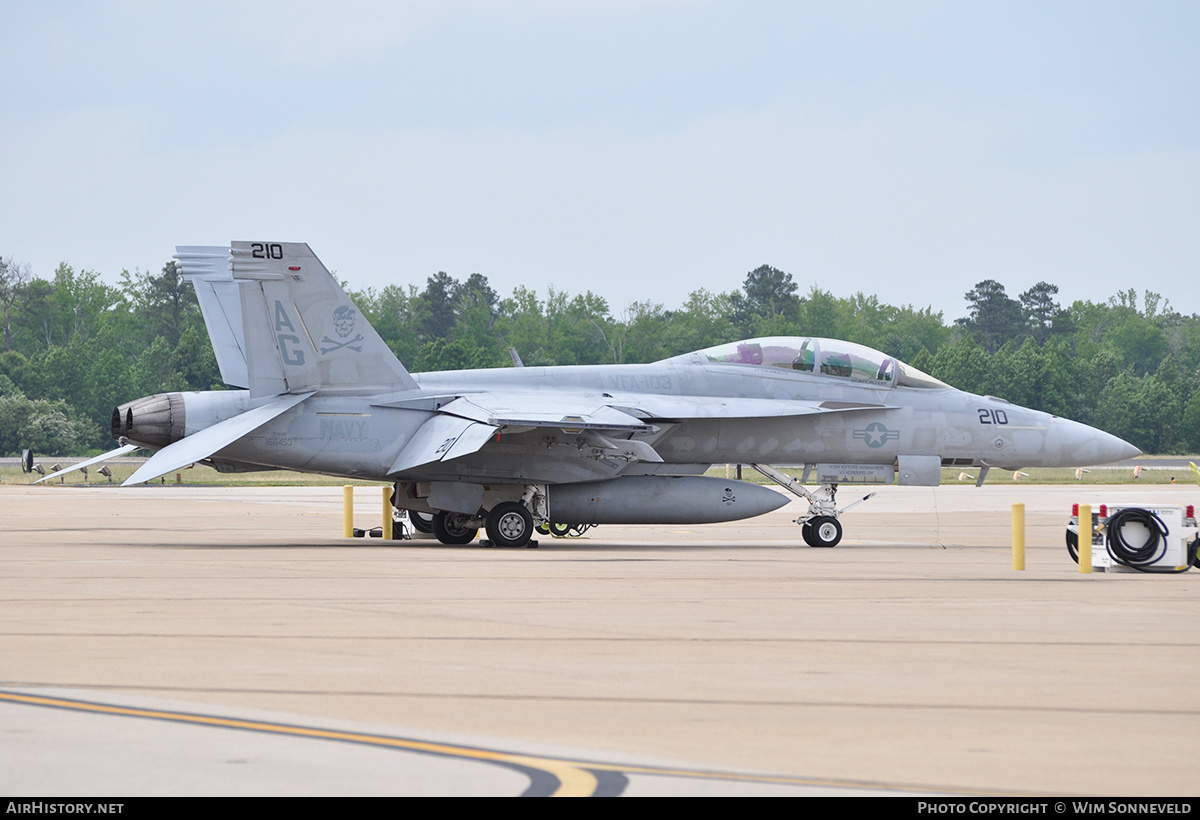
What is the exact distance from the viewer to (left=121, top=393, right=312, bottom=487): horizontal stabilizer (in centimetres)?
1773

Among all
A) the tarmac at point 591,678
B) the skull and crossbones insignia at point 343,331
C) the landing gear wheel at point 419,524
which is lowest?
the landing gear wheel at point 419,524

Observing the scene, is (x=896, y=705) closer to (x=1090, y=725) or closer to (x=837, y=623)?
(x=1090, y=725)

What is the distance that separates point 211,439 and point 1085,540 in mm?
11262

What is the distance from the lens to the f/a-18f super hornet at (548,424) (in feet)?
62.7

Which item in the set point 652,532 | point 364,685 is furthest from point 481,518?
point 364,685

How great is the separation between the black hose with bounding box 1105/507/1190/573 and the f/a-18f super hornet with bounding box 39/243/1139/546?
5.30 meters

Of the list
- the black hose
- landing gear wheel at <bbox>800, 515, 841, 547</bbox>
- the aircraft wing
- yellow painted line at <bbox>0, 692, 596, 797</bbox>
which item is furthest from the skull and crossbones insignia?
yellow painted line at <bbox>0, 692, 596, 797</bbox>

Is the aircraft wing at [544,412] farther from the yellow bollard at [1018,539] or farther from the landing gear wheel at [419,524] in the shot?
the yellow bollard at [1018,539]

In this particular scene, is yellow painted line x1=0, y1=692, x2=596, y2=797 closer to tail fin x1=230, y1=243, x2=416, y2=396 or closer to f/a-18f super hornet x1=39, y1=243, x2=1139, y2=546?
f/a-18f super hornet x1=39, y1=243, x2=1139, y2=546

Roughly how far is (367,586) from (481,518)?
7150mm

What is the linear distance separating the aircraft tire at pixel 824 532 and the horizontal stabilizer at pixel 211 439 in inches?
306

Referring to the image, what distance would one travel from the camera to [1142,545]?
15844 mm

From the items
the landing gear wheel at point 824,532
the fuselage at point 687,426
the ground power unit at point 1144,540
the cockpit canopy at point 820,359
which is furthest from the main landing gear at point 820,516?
the ground power unit at point 1144,540

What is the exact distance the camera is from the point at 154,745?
573 centimetres
